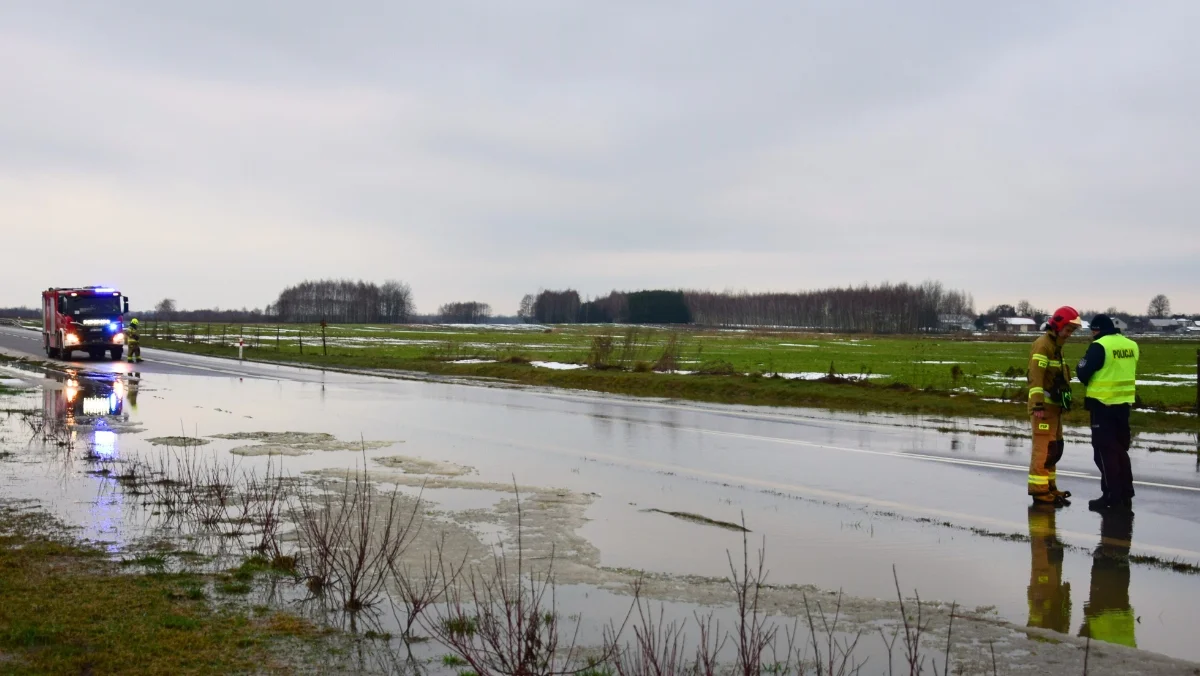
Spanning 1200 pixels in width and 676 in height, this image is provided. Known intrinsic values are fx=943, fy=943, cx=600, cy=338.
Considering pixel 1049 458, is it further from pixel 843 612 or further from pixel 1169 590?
pixel 843 612

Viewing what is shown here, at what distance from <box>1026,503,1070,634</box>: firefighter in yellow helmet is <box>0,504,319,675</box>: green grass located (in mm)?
5221

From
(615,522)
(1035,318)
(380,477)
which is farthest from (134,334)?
(1035,318)

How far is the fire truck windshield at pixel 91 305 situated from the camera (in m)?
41.3

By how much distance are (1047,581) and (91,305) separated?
42.9 metres

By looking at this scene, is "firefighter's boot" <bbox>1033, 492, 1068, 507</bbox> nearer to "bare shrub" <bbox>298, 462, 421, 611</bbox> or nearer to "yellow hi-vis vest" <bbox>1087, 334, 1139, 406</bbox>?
"yellow hi-vis vest" <bbox>1087, 334, 1139, 406</bbox>

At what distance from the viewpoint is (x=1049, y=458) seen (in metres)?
11.0

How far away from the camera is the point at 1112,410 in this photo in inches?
422

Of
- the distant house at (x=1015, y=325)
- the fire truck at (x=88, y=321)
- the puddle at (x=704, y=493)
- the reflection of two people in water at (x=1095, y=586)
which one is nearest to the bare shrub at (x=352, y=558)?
the puddle at (x=704, y=493)

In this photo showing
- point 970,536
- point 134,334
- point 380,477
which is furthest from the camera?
point 134,334

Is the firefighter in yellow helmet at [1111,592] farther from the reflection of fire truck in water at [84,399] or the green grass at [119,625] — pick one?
the reflection of fire truck in water at [84,399]

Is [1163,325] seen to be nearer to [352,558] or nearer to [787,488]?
[787,488]

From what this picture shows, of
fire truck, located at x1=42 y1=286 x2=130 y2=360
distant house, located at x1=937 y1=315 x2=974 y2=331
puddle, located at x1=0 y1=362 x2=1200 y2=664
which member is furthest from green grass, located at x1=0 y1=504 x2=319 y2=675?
distant house, located at x1=937 y1=315 x2=974 y2=331

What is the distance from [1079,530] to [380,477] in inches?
333

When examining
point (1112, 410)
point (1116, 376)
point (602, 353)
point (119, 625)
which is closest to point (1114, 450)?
point (1112, 410)
